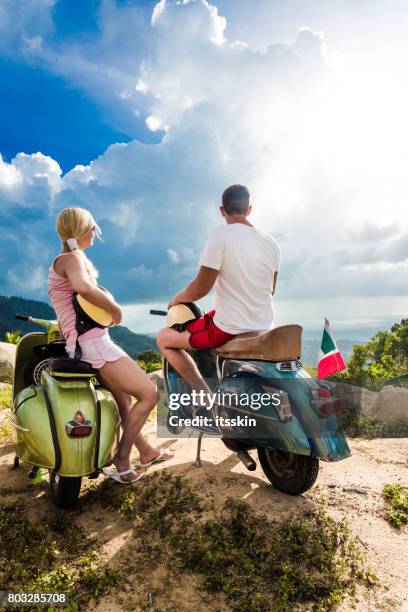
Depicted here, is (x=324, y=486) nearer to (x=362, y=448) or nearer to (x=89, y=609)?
(x=362, y=448)

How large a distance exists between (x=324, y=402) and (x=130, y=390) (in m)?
1.70

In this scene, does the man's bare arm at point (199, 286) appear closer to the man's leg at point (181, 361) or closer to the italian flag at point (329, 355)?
the man's leg at point (181, 361)

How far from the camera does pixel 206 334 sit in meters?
4.50

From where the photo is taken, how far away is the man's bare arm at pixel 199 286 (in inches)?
171

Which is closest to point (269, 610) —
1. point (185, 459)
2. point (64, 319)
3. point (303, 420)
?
point (303, 420)

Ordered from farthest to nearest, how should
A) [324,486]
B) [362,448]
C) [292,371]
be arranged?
[362,448]
[324,486]
[292,371]

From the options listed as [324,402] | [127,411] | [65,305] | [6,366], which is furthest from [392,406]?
[6,366]

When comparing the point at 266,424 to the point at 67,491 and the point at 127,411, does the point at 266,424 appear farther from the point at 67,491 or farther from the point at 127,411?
the point at 67,491

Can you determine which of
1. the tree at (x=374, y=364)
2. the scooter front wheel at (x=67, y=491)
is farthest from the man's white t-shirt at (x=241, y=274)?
the tree at (x=374, y=364)

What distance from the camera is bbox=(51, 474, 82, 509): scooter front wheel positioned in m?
4.02

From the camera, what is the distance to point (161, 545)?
373 centimetres

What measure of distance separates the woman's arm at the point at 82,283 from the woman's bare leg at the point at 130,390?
0.56 metres

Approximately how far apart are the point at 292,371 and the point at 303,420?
0.44 m

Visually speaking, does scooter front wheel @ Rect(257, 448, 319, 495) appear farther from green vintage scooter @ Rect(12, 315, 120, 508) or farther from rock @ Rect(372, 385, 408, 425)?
rock @ Rect(372, 385, 408, 425)
